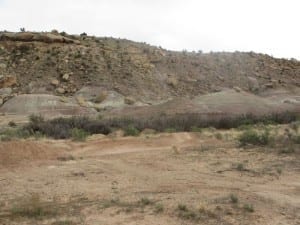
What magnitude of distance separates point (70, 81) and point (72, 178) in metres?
24.1

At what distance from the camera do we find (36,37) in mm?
37531

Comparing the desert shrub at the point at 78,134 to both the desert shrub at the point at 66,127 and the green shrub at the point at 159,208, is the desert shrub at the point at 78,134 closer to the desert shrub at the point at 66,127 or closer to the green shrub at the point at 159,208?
the desert shrub at the point at 66,127

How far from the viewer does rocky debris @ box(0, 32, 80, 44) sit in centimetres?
3750

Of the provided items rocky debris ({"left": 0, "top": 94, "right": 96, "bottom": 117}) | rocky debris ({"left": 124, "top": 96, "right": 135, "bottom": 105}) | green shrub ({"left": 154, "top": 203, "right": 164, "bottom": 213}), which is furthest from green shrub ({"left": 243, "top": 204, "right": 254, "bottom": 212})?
rocky debris ({"left": 124, "top": 96, "right": 135, "bottom": 105})

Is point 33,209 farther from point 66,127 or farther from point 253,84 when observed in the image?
point 253,84

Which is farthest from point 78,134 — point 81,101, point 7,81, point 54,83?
point 7,81

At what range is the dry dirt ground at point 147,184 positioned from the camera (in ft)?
24.9

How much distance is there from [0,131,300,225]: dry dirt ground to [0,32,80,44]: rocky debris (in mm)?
23224

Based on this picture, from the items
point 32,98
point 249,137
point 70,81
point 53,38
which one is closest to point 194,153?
point 249,137

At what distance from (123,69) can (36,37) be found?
Result: 6201 mm

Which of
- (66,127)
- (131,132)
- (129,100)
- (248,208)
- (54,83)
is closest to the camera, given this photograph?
(248,208)

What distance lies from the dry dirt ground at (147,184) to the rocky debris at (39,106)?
44.4 feet

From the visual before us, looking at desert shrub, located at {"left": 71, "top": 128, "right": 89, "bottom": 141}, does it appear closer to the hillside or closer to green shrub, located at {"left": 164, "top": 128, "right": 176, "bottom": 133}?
green shrub, located at {"left": 164, "top": 128, "right": 176, "bottom": 133}

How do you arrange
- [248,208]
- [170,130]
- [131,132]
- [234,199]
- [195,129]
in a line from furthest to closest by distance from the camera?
[195,129], [170,130], [131,132], [234,199], [248,208]
